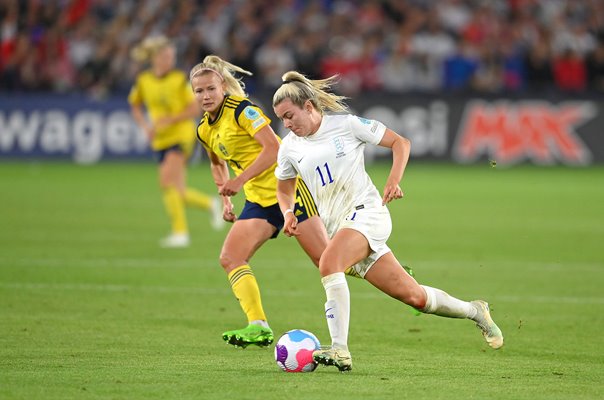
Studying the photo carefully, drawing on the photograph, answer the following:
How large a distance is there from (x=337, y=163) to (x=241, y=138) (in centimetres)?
142

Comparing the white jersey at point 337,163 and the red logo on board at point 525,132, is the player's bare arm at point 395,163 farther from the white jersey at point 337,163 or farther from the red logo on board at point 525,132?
the red logo on board at point 525,132

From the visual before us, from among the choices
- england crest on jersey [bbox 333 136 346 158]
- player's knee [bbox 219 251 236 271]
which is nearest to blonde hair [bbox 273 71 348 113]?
england crest on jersey [bbox 333 136 346 158]

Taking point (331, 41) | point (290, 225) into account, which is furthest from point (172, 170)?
point (331, 41)

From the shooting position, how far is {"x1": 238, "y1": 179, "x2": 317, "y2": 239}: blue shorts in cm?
862

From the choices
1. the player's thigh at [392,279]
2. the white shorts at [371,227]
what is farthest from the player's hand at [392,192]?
the player's thigh at [392,279]

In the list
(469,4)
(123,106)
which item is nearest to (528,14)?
(469,4)

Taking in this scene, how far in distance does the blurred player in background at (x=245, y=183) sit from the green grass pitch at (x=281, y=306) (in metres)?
0.42

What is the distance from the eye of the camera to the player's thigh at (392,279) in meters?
7.84

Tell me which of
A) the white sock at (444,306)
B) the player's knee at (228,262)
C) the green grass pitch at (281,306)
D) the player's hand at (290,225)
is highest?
the player's hand at (290,225)

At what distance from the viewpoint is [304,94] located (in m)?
7.83

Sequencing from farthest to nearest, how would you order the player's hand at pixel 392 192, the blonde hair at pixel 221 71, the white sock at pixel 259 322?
the blonde hair at pixel 221 71, the white sock at pixel 259 322, the player's hand at pixel 392 192

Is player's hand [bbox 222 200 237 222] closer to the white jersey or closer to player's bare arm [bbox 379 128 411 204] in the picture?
the white jersey

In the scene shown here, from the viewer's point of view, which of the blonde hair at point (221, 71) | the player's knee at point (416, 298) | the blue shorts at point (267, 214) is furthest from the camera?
the blue shorts at point (267, 214)

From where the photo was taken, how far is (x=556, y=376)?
24.8 feet
